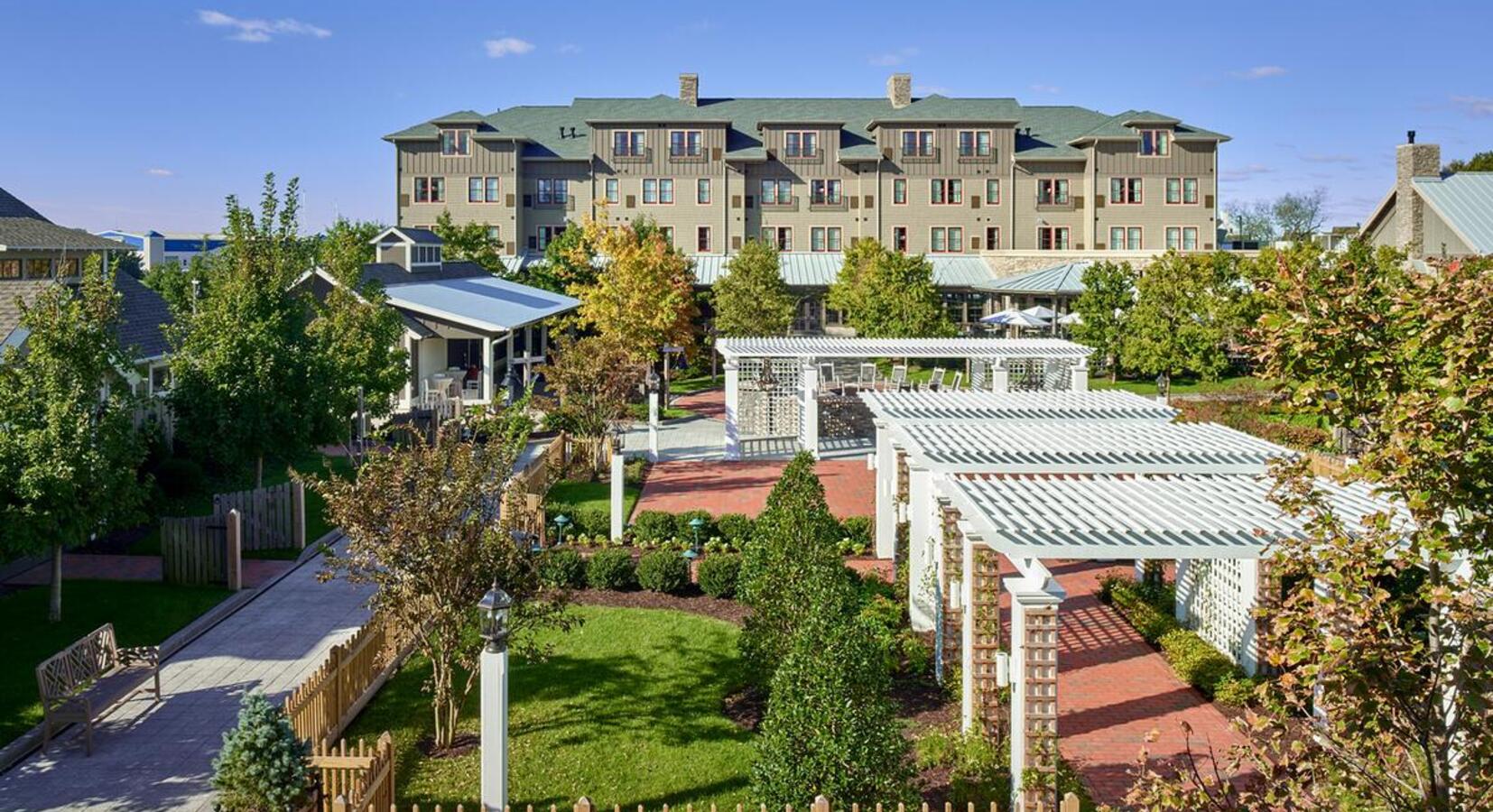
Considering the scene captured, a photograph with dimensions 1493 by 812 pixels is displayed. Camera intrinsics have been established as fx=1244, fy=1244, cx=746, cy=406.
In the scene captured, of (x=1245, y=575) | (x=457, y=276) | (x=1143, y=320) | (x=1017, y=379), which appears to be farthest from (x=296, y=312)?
(x=1143, y=320)

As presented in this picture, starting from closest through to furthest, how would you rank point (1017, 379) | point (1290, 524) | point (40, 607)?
point (1290, 524), point (40, 607), point (1017, 379)

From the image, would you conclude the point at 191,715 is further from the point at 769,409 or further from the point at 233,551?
the point at 769,409

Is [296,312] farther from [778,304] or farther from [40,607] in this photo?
[778,304]

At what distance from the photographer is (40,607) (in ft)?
55.7

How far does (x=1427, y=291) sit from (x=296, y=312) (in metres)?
21.9

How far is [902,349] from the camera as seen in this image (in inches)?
1350

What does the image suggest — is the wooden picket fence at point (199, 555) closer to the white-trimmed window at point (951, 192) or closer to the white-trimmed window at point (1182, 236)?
the white-trimmed window at point (951, 192)

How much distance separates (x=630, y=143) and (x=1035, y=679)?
56570 mm

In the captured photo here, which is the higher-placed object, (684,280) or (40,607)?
(684,280)

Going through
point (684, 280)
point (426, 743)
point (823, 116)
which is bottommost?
point (426, 743)

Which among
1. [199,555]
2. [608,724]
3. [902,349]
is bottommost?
[608,724]

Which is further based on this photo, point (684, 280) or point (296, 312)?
point (684, 280)

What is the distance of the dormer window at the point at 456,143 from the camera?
210 ft

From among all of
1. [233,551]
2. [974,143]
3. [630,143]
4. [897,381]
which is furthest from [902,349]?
[630,143]
